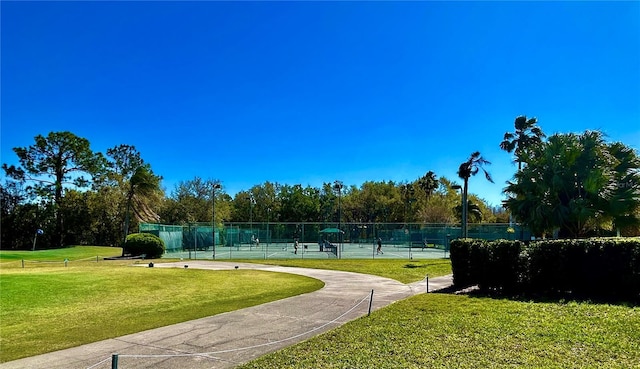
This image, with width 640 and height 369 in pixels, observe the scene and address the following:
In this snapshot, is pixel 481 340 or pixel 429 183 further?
pixel 429 183

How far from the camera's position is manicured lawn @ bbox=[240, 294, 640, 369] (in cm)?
570

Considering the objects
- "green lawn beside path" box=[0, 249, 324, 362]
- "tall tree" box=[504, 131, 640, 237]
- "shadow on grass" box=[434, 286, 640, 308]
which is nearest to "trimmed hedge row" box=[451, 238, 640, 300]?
"shadow on grass" box=[434, 286, 640, 308]

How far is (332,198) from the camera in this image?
89188 millimetres

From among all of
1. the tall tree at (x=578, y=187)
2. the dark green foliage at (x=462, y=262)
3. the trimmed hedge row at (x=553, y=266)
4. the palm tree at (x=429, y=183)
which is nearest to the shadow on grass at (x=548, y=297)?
the trimmed hedge row at (x=553, y=266)

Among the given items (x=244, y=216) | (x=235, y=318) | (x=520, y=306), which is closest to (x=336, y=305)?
(x=235, y=318)

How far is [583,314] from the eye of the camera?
27.6ft

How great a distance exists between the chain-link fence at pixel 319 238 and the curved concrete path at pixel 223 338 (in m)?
20.3

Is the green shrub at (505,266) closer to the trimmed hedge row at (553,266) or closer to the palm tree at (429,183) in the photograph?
the trimmed hedge row at (553,266)

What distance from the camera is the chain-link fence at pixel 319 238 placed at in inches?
1321

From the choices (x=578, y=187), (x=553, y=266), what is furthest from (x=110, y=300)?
(x=578, y=187)

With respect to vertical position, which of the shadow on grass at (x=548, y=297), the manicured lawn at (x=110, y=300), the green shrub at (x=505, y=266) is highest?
the green shrub at (x=505, y=266)

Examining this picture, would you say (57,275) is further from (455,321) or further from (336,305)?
(455,321)

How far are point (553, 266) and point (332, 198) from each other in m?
77.8

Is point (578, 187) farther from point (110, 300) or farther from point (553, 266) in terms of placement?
point (110, 300)
